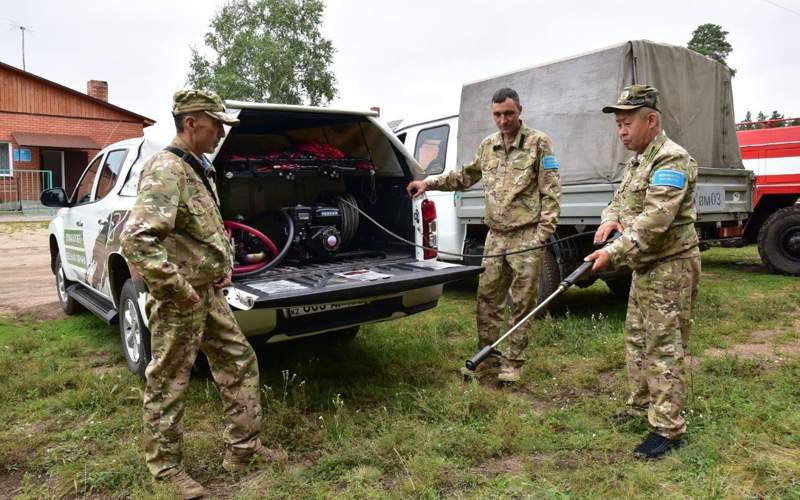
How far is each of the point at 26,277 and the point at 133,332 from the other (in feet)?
20.7

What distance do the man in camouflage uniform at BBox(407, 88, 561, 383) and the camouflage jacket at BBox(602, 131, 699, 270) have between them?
90 cm

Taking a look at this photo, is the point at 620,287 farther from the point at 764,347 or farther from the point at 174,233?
the point at 174,233

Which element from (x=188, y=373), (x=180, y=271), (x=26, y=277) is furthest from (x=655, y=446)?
(x=26, y=277)

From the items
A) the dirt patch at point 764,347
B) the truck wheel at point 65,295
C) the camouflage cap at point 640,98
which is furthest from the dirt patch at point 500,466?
the truck wheel at point 65,295

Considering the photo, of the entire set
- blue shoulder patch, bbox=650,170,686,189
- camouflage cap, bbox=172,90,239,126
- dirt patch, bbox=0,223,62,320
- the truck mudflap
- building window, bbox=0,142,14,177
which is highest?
building window, bbox=0,142,14,177

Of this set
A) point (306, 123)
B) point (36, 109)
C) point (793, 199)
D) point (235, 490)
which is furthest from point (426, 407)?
point (36, 109)

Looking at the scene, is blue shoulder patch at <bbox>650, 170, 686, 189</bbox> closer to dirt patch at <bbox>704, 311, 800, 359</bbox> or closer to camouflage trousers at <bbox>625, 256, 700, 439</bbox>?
camouflage trousers at <bbox>625, 256, 700, 439</bbox>

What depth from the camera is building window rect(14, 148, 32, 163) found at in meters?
→ 22.0

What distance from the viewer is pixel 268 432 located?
341cm

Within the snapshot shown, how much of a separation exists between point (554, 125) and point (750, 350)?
8.77ft

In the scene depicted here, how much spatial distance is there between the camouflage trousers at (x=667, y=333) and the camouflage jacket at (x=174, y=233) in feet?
6.94

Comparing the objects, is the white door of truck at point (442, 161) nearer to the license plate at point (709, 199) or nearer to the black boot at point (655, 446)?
the license plate at point (709, 199)

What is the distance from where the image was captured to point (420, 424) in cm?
350

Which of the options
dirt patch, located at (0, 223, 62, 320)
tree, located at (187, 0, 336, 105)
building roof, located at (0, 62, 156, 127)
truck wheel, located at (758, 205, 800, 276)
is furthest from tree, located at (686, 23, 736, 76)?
dirt patch, located at (0, 223, 62, 320)
